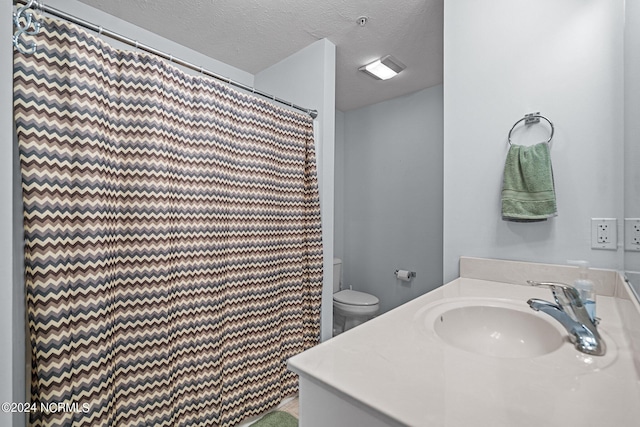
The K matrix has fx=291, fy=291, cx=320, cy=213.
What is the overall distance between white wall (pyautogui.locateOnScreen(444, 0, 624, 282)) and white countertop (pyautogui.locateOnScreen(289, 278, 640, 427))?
0.61 metres

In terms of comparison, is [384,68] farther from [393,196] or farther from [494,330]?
[494,330]

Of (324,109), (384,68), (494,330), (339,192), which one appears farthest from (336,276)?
(494,330)

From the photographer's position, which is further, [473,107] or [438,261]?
[438,261]

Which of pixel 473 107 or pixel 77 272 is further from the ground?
pixel 473 107

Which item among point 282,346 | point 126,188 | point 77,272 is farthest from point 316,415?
point 282,346

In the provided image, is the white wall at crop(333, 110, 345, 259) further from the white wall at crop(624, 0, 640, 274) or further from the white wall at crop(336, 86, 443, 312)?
the white wall at crop(624, 0, 640, 274)

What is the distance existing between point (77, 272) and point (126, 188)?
1.20ft

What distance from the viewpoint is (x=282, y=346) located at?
72.2 inches

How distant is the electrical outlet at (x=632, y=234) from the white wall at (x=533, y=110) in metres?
0.12

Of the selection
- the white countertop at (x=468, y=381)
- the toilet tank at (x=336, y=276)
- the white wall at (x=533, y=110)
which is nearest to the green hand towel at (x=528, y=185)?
the white wall at (x=533, y=110)

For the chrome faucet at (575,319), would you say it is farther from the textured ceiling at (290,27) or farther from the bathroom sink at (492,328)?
the textured ceiling at (290,27)

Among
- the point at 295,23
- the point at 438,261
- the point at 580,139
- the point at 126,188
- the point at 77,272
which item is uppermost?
the point at 295,23

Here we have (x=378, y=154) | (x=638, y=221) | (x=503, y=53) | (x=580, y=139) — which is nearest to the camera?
(x=638, y=221)

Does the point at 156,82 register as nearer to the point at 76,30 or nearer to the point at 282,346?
the point at 76,30
